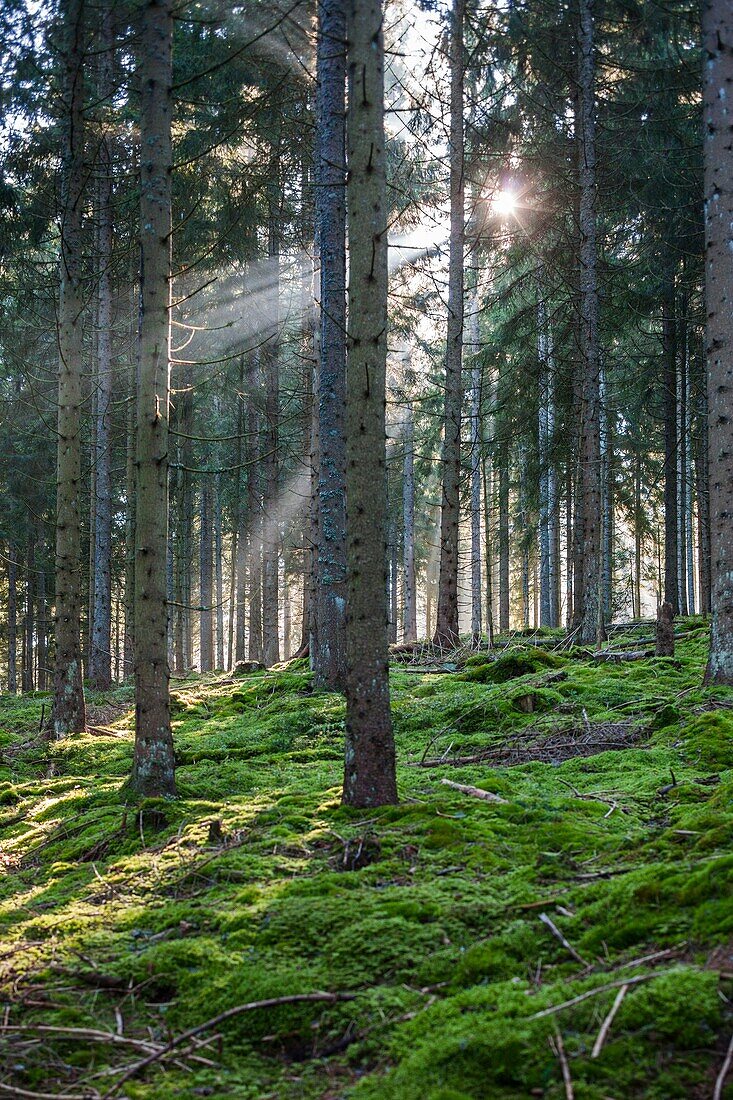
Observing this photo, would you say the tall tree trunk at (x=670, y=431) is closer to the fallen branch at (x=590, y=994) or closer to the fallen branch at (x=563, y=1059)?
the fallen branch at (x=590, y=994)

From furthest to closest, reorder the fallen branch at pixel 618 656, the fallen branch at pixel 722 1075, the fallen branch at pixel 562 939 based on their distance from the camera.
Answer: the fallen branch at pixel 618 656 → the fallen branch at pixel 562 939 → the fallen branch at pixel 722 1075

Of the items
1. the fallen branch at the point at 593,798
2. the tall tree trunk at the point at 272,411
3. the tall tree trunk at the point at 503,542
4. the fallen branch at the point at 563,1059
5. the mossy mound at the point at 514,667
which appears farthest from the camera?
the tall tree trunk at the point at 503,542

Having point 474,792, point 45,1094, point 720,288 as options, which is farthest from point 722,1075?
point 720,288

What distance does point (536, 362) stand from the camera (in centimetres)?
1617

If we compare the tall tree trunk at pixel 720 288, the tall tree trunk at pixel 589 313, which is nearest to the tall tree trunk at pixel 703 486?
the tall tree trunk at pixel 589 313

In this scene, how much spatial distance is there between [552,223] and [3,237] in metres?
10.1

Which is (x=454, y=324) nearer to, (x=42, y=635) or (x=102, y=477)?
(x=102, y=477)

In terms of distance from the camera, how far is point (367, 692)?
4.96m

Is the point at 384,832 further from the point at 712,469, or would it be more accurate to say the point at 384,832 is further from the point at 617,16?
the point at 617,16

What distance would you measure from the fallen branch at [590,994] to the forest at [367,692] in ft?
0.05

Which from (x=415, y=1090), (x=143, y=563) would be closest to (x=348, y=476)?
(x=143, y=563)

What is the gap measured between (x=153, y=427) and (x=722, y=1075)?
18.0 feet

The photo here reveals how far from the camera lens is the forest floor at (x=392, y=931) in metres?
2.33

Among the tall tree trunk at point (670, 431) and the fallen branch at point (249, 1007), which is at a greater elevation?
the tall tree trunk at point (670, 431)
